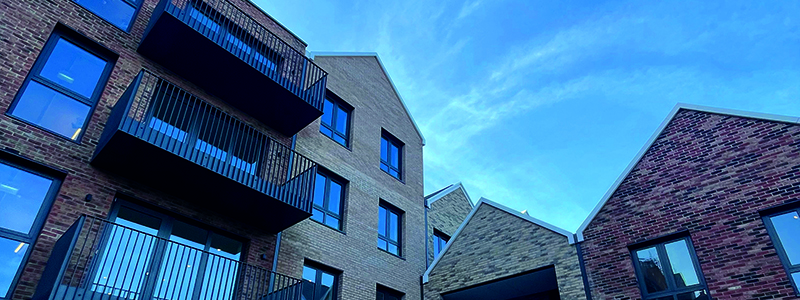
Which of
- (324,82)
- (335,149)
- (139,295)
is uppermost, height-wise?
(324,82)

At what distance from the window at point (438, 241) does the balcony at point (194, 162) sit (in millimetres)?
5915

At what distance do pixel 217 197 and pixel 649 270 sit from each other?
27.7 feet

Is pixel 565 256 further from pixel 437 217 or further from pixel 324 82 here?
pixel 324 82

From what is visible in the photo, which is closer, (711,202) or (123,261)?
(123,261)

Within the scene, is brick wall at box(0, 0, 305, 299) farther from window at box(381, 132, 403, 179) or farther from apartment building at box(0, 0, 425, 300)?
window at box(381, 132, 403, 179)

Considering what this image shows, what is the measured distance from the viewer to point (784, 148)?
30.7 ft

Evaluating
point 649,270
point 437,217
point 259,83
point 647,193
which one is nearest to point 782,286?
point 649,270

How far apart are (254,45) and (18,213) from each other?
6.39m

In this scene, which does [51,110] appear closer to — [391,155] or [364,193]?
[364,193]

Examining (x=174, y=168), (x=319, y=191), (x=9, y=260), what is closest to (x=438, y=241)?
(x=319, y=191)

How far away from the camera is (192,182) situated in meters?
9.05

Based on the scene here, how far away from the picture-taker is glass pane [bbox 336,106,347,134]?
14.1 metres

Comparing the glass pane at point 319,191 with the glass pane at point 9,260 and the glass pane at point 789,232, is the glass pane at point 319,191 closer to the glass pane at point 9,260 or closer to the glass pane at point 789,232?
the glass pane at point 9,260

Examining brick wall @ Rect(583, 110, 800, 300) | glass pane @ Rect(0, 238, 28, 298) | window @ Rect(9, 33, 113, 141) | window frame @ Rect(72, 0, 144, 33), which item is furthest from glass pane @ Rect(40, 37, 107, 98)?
brick wall @ Rect(583, 110, 800, 300)
